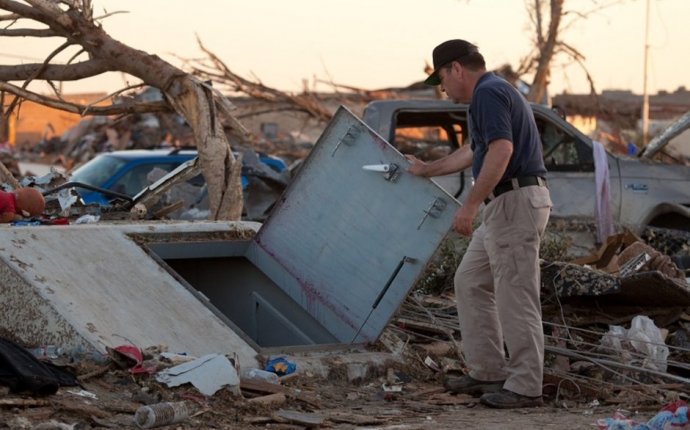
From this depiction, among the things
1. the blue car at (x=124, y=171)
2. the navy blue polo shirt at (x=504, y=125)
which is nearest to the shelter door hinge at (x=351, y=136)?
the navy blue polo shirt at (x=504, y=125)

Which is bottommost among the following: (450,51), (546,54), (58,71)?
(58,71)

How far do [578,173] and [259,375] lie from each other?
6.50m

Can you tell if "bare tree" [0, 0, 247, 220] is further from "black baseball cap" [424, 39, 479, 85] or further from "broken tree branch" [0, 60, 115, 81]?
"black baseball cap" [424, 39, 479, 85]

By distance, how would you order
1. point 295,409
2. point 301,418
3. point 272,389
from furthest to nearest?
1. point 272,389
2. point 295,409
3. point 301,418

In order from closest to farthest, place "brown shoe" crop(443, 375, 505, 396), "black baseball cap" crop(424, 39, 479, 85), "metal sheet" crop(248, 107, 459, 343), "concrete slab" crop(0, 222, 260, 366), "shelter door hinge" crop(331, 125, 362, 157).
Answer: "concrete slab" crop(0, 222, 260, 366) < "black baseball cap" crop(424, 39, 479, 85) < "brown shoe" crop(443, 375, 505, 396) < "metal sheet" crop(248, 107, 459, 343) < "shelter door hinge" crop(331, 125, 362, 157)

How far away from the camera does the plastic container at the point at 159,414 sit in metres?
5.33

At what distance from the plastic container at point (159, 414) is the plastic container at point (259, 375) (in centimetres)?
96

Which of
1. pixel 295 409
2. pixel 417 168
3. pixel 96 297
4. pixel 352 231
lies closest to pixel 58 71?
pixel 352 231

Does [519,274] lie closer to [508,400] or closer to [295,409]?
[508,400]

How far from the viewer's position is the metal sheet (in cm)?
722

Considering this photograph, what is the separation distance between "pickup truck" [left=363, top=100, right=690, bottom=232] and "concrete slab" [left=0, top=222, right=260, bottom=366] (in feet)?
16.3

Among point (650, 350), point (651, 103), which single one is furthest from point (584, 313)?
point (651, 103)

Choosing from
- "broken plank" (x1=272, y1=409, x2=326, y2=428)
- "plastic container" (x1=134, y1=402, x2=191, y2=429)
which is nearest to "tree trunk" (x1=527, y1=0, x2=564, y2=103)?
"broken plank" (x1=272, y1=409, x2=326, y2=428)

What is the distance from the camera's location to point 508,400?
656cm
